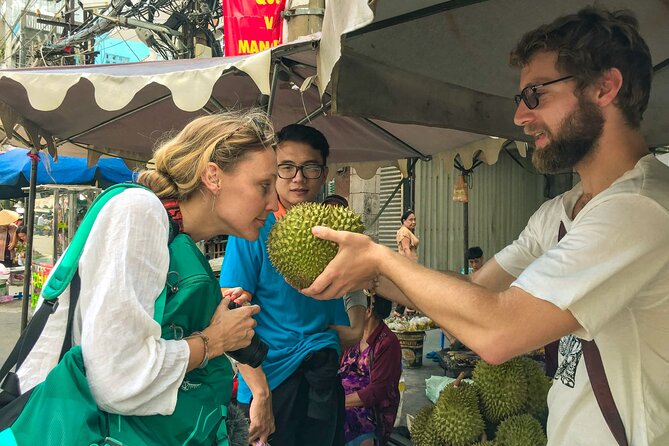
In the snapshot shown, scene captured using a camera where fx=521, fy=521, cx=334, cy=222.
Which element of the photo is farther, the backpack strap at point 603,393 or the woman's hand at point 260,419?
the woman's hand at point 260,419

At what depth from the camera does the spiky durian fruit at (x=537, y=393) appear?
121 inches

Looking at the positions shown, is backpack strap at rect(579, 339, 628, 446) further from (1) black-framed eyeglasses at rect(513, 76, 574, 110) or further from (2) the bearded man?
(1) black-framed eyeglasses at rect(513, 76, 574, 110)

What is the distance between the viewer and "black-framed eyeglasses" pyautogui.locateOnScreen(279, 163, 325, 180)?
8.15 feet

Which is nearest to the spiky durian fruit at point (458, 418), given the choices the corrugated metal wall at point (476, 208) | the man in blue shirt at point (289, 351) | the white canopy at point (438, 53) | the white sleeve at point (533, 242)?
the man in blue shirt at point (289, 351)

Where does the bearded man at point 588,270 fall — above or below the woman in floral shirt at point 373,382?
above

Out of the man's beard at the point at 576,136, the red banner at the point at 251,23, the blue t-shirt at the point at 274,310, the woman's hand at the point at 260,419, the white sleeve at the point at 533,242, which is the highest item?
the red banner at the point at 251,23

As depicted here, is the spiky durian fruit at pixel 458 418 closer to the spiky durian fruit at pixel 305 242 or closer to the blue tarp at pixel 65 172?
the spiky durian fruit at pixel 305 242

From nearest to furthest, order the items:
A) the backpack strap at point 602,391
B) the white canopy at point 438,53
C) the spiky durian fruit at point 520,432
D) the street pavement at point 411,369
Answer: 1. the backpack strap at point 602,391
2. the white canopy at point 438,53
3. the spiky durian fruit at point 520,432
4. the street pavement at point 411,369

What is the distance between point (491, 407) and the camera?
10.1ft

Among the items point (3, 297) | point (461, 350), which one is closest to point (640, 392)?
point (461, 350)

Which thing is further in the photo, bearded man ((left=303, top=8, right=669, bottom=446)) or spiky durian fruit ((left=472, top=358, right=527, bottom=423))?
spiky durian fruit ((left=472, top=358, right=527, bottom=423))

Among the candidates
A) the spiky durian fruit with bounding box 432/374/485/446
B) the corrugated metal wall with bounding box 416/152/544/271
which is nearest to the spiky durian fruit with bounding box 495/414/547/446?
the spiky durian fruit with bounding box 432/374/485/446

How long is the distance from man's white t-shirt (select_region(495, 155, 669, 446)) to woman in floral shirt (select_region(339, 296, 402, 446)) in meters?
1.74

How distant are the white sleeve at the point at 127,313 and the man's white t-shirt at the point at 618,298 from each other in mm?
917
